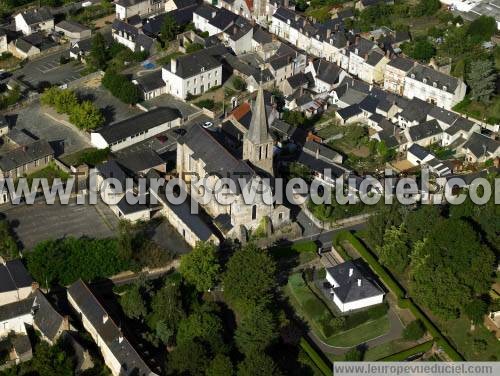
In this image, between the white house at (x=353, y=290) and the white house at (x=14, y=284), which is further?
the white house at (x=353, y=290)

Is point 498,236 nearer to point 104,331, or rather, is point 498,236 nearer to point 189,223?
point 189,223

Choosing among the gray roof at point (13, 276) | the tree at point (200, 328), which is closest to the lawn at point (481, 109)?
the tree at point (200, 328)

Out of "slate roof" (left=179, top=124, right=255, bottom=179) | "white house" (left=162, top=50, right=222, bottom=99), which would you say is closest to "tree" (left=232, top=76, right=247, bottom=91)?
"white house" (left=162, top=50, right=222, bottom=99)

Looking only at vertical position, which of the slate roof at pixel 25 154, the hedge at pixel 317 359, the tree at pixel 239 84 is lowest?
the tree at pixel 239 84

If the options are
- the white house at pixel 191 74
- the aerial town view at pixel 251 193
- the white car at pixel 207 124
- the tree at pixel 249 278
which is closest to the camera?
the aerial town view at pixel 251 193

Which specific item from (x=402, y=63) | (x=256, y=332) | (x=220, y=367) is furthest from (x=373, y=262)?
(x=402, y=63)

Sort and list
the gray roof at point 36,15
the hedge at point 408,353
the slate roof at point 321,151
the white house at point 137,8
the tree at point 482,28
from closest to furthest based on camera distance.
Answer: the hedge at point 408,353, the slate roof at point 321,151, the tree at point 482,28, the gray roof at point 36,15, the white house at point 137,8

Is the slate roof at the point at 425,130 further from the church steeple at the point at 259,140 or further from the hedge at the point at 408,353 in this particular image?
the hedge at the point at 408,353
